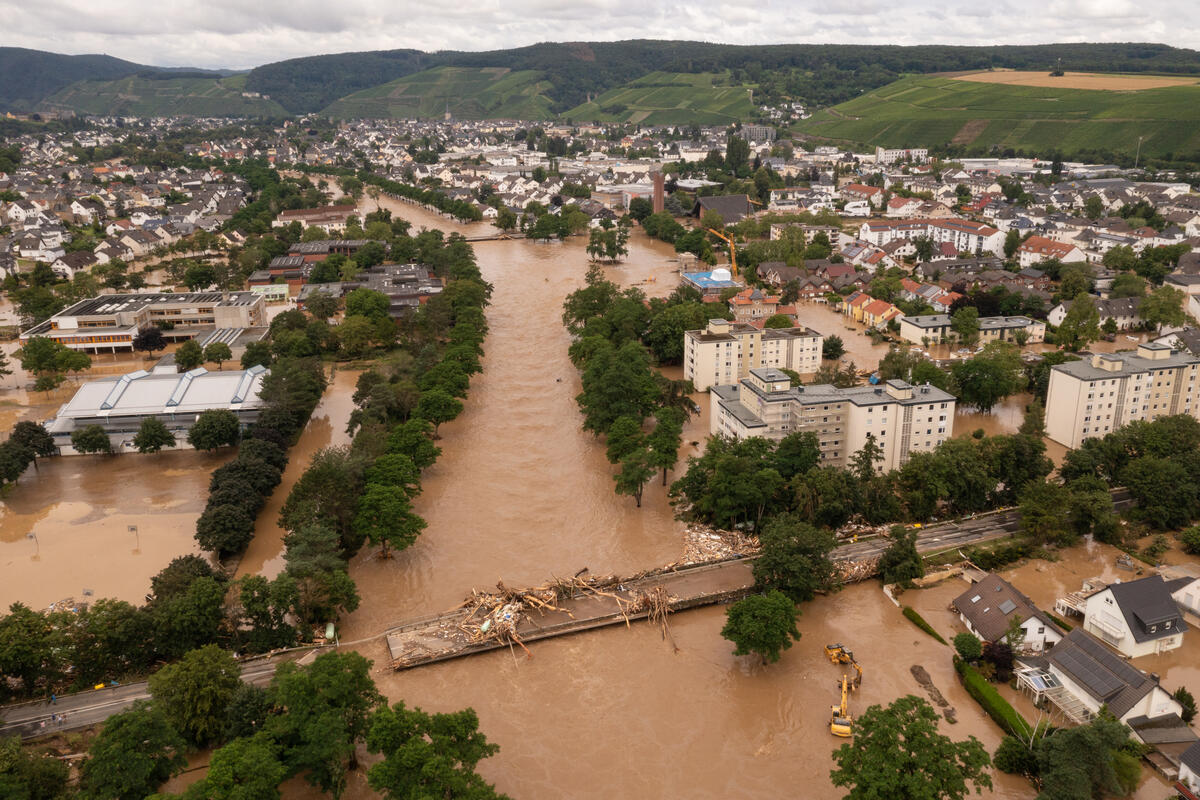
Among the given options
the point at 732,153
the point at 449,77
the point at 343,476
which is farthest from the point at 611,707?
the point at 449,77

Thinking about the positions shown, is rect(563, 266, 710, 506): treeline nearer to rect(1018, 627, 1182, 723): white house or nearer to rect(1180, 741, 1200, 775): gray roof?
A: rect(1018, 627, 1182, 723): white house

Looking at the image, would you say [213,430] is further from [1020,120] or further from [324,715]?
[1020,120]

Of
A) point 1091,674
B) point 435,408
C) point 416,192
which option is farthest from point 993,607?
point 416,192

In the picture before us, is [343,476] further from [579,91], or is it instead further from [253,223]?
[579,91]

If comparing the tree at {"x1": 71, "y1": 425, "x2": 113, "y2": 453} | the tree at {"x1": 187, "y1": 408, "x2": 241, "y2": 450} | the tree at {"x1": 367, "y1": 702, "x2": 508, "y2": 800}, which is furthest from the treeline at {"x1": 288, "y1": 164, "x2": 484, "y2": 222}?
the tree at {"x1": 367, "y1": 702, "x2": 508, "y2": 800}

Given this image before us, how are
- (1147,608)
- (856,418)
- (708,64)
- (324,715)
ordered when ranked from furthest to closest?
1. (708,64)
2. (856,418)
3. (1147,608)
4. (324,715)
